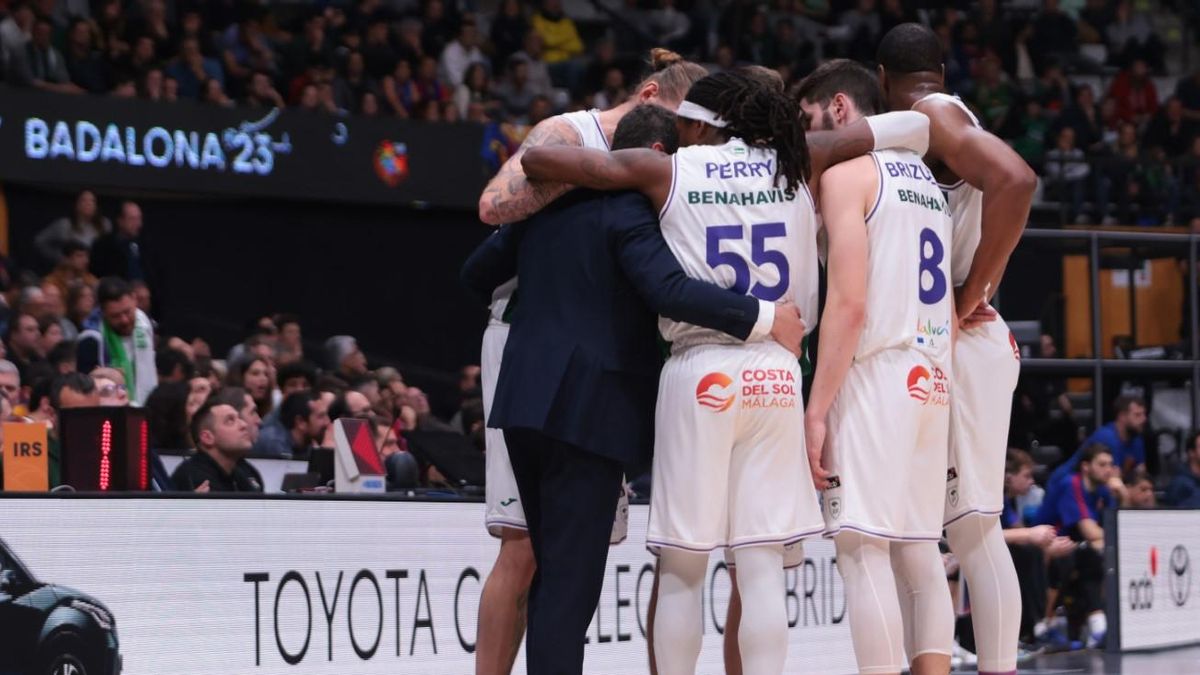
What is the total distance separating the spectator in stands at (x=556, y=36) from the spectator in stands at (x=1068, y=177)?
4.79 m

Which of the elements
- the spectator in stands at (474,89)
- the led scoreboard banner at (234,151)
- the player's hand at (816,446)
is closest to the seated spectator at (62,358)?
the led scoreboard banner at (234,151)


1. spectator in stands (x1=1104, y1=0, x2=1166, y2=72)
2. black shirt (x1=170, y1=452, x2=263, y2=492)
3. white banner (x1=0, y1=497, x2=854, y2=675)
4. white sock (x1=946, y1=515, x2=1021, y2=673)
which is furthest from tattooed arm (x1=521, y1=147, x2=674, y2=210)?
spectator in stands (x1=1104, y1=0, x2=1166, y2=72)

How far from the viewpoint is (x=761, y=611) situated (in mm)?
4418

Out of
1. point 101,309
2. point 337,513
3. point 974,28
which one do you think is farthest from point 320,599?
point 974,28

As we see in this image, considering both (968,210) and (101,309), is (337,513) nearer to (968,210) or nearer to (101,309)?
(968,210)

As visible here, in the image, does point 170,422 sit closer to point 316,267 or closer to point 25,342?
point 25,342

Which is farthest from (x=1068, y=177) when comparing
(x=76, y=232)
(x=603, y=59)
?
(x=76, y=232)

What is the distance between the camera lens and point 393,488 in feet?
26.7

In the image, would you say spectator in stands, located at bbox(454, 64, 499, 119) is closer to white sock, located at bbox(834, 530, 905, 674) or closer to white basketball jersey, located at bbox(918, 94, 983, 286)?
white basketball jersey, located at bbox(918, 94, 983, 286)

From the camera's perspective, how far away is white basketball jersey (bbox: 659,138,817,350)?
4461mm

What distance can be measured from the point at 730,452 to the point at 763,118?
33.6 inches

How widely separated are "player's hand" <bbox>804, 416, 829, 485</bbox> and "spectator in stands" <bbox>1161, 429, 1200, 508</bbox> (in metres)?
8.40

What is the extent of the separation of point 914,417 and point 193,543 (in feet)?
8.99

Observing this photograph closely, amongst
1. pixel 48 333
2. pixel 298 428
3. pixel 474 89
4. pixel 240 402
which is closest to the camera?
pixel 240 402
